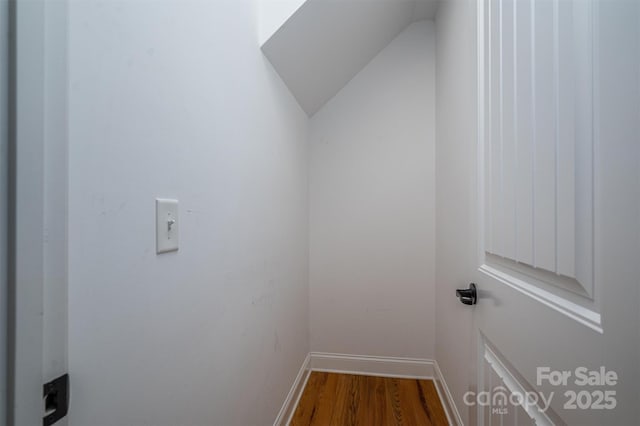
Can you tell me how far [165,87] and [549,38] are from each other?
2.52ft

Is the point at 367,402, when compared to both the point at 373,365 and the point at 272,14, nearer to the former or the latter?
the point at 373,365

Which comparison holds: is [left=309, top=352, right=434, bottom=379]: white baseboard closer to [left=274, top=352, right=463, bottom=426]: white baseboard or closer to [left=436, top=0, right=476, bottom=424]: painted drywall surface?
[left=274, top=352, right=463, bottom=426]: white baseboard

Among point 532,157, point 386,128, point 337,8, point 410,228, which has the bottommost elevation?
point 410,228

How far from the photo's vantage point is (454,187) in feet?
4.81

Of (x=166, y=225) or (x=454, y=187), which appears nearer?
(x=166, y=225)

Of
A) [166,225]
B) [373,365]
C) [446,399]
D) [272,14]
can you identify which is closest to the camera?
[166,225]

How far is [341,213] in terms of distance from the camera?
81.3 inches

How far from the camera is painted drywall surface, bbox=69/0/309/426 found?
48cm

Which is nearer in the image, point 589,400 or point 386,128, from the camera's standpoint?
point 589,400

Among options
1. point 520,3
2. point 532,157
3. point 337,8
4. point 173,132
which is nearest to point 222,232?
point 173,132

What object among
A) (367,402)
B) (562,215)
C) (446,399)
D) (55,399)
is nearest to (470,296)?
(562,215)

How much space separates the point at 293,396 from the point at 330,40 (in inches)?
76.9

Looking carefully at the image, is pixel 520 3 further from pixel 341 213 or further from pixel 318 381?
pixel 318 381

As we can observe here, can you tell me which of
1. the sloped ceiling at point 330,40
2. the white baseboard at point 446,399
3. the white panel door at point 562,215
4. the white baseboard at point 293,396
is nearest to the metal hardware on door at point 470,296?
the white panel door at point 562,215
